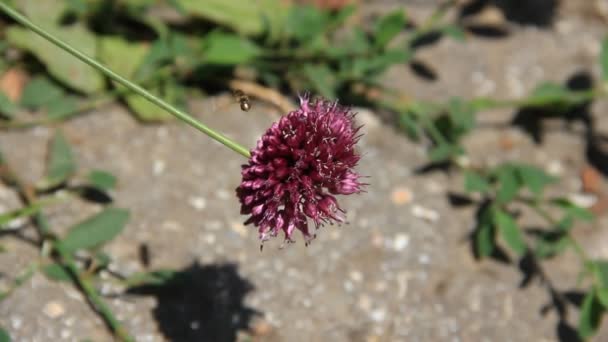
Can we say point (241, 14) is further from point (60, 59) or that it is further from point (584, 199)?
point (584, 199)

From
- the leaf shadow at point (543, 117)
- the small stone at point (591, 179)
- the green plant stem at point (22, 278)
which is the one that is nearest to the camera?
the green plant stem at point (22, 278)

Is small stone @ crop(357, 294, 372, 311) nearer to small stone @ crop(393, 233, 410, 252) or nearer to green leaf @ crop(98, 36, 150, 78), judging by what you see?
small stone @ crop(393, 233, 410, 252)

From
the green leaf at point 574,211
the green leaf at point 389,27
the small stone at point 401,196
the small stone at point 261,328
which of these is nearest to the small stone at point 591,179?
the green leaf at point 574,211

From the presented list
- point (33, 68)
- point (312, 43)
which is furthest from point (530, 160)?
point (33, 68)

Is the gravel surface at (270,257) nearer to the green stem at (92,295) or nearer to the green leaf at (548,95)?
the green stem at (92,295)

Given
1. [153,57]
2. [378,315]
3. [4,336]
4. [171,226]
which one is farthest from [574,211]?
[4,336]

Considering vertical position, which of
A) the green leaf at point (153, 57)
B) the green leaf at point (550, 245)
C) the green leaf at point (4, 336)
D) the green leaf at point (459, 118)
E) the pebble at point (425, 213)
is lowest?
the green leaf at point (4, 336)

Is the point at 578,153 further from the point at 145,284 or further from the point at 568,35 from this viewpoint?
the point at 145,284
